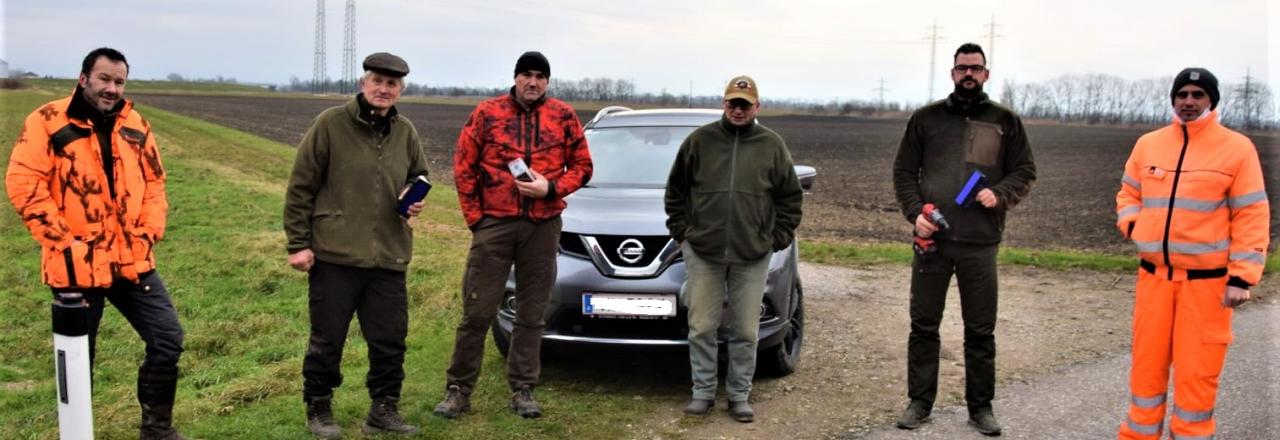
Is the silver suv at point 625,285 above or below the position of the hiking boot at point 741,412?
above

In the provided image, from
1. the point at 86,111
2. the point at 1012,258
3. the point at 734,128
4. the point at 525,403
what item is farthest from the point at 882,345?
the point at 1012,258

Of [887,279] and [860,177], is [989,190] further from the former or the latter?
[860,177]

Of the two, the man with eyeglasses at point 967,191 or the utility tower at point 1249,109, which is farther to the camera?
the utility tower at point 1249,109

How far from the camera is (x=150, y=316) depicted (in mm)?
4586

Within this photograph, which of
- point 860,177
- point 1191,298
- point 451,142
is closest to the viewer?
point 1191,298

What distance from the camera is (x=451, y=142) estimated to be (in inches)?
1559

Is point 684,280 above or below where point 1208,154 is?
below

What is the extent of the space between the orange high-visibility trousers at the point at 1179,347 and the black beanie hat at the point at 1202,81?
0.76m

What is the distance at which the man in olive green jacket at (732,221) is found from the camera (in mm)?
5410

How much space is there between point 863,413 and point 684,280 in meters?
1.25

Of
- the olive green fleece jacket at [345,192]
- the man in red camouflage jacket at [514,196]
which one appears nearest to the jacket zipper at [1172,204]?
the man in red camouflage jacket at [514,196]

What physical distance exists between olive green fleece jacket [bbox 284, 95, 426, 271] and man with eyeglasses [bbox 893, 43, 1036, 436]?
8.70 ft

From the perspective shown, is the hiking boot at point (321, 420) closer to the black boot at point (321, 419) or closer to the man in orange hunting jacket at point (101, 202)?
the black boot at point (321, 419)

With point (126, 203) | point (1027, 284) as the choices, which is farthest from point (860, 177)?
point (126, 203)
